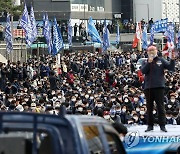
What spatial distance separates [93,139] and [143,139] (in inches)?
245

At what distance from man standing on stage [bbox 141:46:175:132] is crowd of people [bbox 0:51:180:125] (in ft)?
2.24

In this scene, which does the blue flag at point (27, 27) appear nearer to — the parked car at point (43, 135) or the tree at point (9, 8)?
the tree at point (9, 8)

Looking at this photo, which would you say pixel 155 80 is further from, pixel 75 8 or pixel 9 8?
pixel 75 8

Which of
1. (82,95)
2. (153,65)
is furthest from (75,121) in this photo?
(82,95)

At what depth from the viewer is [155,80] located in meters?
11.8

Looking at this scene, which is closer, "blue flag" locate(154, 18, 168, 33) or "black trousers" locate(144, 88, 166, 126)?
"black trousers" locate(144, 88, 166, 126)

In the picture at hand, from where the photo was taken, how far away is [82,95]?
84.2ft

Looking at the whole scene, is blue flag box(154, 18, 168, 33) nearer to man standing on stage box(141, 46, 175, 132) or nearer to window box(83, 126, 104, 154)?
man standing on stage box(141, 46, 175, 132)

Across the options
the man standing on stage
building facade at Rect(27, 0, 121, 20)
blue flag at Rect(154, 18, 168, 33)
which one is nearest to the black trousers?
the man standing on stage

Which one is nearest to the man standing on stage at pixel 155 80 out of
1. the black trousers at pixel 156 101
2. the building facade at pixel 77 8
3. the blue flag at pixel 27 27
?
the black trousers at pixel 156 101

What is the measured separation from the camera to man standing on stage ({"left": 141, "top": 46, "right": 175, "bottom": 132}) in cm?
1168

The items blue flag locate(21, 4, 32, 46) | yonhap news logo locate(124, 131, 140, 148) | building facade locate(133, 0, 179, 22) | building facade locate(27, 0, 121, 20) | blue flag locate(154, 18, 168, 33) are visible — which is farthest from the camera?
building facade locate(133, 0, 179, 22)

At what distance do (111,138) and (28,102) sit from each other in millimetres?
15771

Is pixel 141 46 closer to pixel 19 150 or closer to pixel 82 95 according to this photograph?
pixel 82 95
